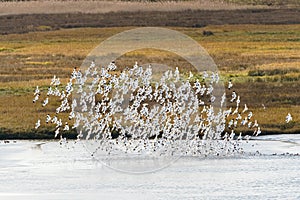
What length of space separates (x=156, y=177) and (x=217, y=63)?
141ft

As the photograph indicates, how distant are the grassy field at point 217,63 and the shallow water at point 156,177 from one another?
244 inches

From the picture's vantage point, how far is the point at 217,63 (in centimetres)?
7281

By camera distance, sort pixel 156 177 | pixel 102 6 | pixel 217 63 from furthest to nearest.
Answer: pixel 102 6
pixel 217 63
pixel 156 177

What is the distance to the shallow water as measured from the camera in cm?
2748

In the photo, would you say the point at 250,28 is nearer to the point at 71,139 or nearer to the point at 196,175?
the point at 71,139

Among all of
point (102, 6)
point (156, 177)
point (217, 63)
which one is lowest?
point (156, 177)

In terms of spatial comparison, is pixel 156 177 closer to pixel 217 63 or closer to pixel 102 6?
pixel 217 63

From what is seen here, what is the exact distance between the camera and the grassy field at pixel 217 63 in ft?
142

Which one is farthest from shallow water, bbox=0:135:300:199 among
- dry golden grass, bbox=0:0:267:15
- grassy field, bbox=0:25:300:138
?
dry golden grass, bbox=0:0:267:15

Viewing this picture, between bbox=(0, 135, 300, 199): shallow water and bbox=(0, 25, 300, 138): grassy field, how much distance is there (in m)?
6.20

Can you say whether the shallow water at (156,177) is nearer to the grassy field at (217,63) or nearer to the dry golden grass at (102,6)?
the grassy field at (217,63)

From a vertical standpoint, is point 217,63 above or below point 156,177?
above

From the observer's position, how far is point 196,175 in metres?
30.0

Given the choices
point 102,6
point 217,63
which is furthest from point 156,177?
point 102,6
